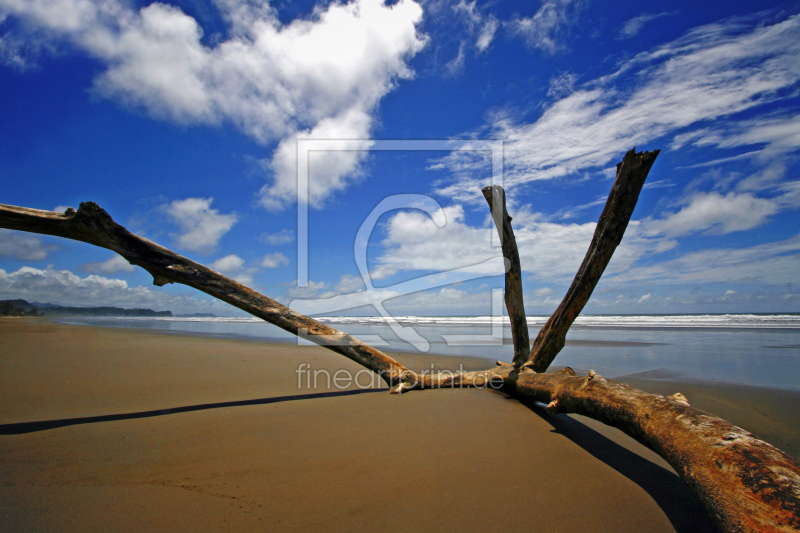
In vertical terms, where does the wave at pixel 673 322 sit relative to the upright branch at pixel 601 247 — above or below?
below

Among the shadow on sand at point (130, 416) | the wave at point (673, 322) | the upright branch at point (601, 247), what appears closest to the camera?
the shadow on sand at point (130, 416)

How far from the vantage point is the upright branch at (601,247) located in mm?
3561

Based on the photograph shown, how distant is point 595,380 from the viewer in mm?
2867

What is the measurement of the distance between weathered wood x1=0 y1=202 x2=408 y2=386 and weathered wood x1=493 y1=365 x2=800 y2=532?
315cm

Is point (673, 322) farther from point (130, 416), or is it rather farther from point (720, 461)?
point (130, 416)

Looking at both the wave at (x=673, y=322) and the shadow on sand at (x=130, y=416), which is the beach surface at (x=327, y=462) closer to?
the shadow on sand at (x=130, y=416)

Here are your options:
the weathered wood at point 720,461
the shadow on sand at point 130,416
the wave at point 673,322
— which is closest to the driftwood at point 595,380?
the weathered wood at point 720,461

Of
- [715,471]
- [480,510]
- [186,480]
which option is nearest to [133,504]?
[186,480]

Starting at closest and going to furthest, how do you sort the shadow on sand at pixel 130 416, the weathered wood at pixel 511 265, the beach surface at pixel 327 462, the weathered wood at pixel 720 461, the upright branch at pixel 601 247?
the weathered wood at pixel 720 461 < the beach surface at pixel 327 462 < the shadow on sand at pixel 130 416 < the upright branch at pixel 601 247 < the weathered wood at pixel 511 265

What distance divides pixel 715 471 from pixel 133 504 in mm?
2759

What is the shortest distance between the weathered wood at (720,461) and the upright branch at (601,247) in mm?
A: 1760

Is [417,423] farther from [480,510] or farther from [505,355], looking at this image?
[505,355]

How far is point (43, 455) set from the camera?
243 centimetres

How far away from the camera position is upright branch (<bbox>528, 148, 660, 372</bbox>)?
3561 mm
